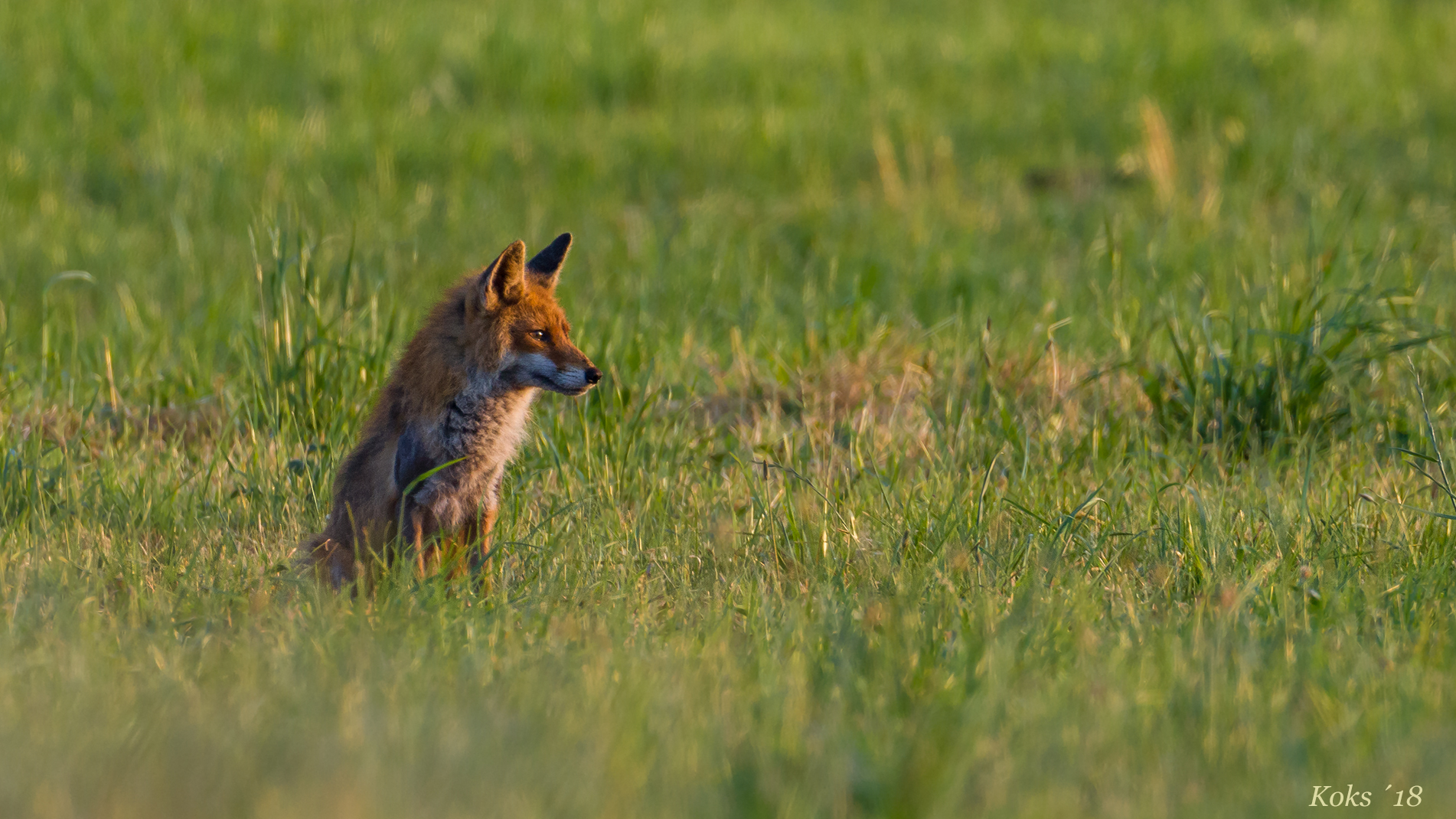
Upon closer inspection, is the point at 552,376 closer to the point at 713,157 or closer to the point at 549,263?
the point at 549,263

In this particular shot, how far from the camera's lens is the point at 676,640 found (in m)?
3.87

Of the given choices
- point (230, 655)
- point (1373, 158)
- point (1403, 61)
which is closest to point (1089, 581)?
point (230, 655)

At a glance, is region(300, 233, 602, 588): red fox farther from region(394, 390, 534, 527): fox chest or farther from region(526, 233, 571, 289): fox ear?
region(526, 233, 571, 289): fox ear

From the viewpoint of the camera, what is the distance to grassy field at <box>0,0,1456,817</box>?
308 centimetres

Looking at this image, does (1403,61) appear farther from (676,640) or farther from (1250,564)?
(676,640)

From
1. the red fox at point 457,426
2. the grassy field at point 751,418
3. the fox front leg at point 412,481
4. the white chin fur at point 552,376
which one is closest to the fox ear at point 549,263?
the red fox at point 457,426

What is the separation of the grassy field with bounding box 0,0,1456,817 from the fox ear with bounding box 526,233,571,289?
2.91ft

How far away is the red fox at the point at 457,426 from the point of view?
446cm

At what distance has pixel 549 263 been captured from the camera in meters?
4.86

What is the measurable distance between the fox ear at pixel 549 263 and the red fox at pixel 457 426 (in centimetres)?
20

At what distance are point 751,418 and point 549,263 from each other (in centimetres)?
218

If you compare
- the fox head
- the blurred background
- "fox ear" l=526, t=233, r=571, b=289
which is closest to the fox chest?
the fox head

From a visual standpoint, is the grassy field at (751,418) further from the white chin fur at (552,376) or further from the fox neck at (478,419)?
the white chin fur at (552,376)

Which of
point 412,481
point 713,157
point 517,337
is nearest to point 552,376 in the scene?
point 517,337
